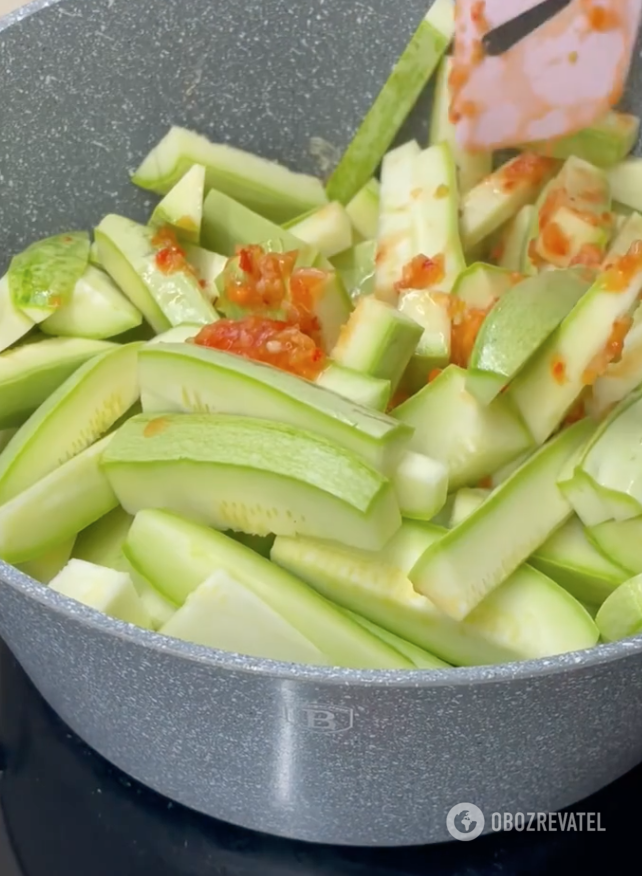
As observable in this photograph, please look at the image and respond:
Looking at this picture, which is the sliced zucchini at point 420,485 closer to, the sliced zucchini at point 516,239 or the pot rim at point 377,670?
the pot rim at point 377,670

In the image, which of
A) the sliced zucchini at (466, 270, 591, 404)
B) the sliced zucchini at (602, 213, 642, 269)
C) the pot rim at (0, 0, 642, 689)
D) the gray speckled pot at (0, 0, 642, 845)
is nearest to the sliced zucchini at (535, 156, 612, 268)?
the sliced zucchini at (602, 213, 642, 269)

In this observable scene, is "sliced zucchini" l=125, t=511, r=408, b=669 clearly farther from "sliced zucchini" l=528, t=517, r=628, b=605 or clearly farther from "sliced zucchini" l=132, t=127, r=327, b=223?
"sliced zucchini" l=132, t=127, r=327, b=223

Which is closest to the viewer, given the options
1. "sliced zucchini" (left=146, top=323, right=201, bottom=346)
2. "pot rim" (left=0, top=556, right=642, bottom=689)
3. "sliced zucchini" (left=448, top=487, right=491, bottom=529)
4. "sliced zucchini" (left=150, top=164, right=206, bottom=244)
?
"pot rim" (left=0, top=556, right=642, bottom=689)

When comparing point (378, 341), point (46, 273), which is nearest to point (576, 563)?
point (378, 341)

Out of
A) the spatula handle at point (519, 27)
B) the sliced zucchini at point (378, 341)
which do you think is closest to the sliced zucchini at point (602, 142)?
the spatula handle at point (519, 27)

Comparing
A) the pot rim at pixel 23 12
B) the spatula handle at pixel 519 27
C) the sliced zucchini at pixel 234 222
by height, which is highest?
the pot rim at pixel 23 12

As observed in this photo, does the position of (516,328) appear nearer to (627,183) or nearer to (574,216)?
(574,216)
